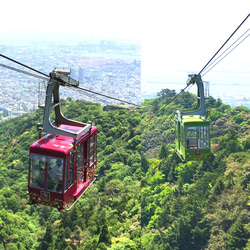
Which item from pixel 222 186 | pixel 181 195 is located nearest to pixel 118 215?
pixel 181 195

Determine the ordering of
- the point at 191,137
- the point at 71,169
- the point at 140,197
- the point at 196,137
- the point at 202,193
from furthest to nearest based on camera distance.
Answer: the point at 140,197, the point at 202,193, the point at 191,137, the point at 196,137, the point at 71,169

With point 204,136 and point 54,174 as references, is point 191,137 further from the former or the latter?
point 54,174

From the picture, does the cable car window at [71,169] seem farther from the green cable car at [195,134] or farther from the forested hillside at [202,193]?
the forested hillside at [202,193]

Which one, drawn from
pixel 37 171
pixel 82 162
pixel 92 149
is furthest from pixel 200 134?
pixel 37 171

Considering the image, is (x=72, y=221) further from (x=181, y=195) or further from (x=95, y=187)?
(x=181, y=195)

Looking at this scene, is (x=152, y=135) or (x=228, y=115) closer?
(x=228, y=115)

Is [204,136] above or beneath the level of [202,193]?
above

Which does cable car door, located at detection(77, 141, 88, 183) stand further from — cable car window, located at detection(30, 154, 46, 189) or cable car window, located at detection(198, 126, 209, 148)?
cable car window, located at detection(198, 126, 209, 148)
